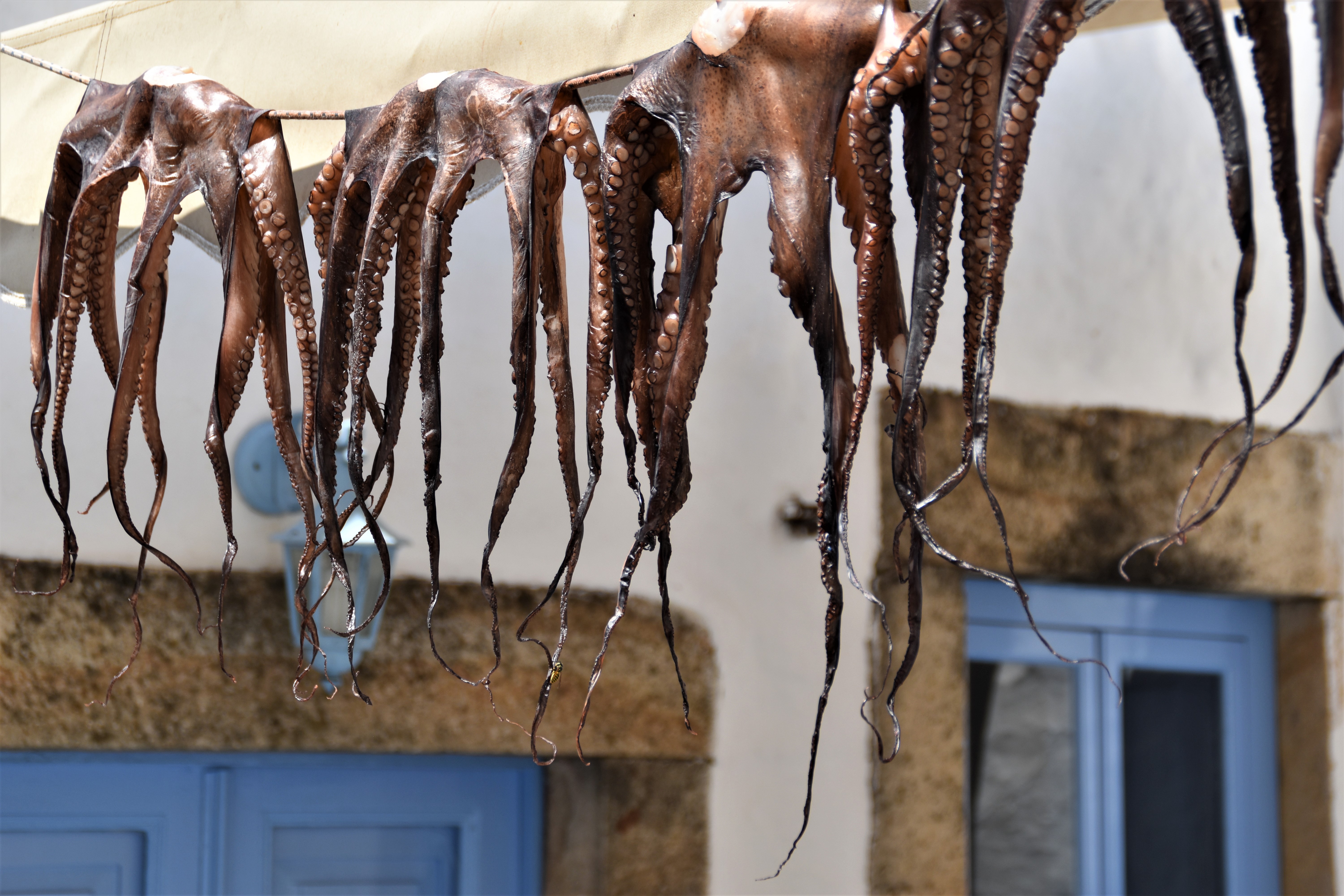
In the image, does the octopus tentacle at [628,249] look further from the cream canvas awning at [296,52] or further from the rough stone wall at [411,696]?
the rough stone wall at [411,696]

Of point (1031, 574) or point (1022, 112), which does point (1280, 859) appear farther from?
point (1022, 112)

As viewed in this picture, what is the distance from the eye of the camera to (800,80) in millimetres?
893

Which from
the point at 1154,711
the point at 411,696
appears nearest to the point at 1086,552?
the point at 1154,711

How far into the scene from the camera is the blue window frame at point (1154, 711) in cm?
288

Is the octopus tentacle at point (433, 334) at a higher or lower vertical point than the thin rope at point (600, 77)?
lower

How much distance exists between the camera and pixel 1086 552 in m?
2.84

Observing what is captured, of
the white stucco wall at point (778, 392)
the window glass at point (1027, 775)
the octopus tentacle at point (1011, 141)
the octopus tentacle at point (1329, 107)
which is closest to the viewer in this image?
the octopus tentacle at point (1329, 107)

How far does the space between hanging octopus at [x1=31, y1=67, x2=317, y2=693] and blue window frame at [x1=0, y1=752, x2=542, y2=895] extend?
1093 mm

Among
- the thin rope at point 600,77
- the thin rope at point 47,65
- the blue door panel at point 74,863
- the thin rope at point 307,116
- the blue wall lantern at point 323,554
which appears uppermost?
the thin rope at point 47,65

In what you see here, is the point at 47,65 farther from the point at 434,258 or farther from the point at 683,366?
the point at 683,366

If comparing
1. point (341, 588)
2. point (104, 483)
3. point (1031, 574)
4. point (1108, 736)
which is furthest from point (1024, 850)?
point (104, 483)

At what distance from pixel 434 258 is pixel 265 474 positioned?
1.39m

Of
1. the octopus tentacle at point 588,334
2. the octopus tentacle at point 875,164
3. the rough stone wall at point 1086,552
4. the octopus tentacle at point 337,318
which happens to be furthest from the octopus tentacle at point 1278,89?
the rough stone wall at point 1086,552

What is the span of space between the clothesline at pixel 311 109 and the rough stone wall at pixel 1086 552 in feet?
5.17
